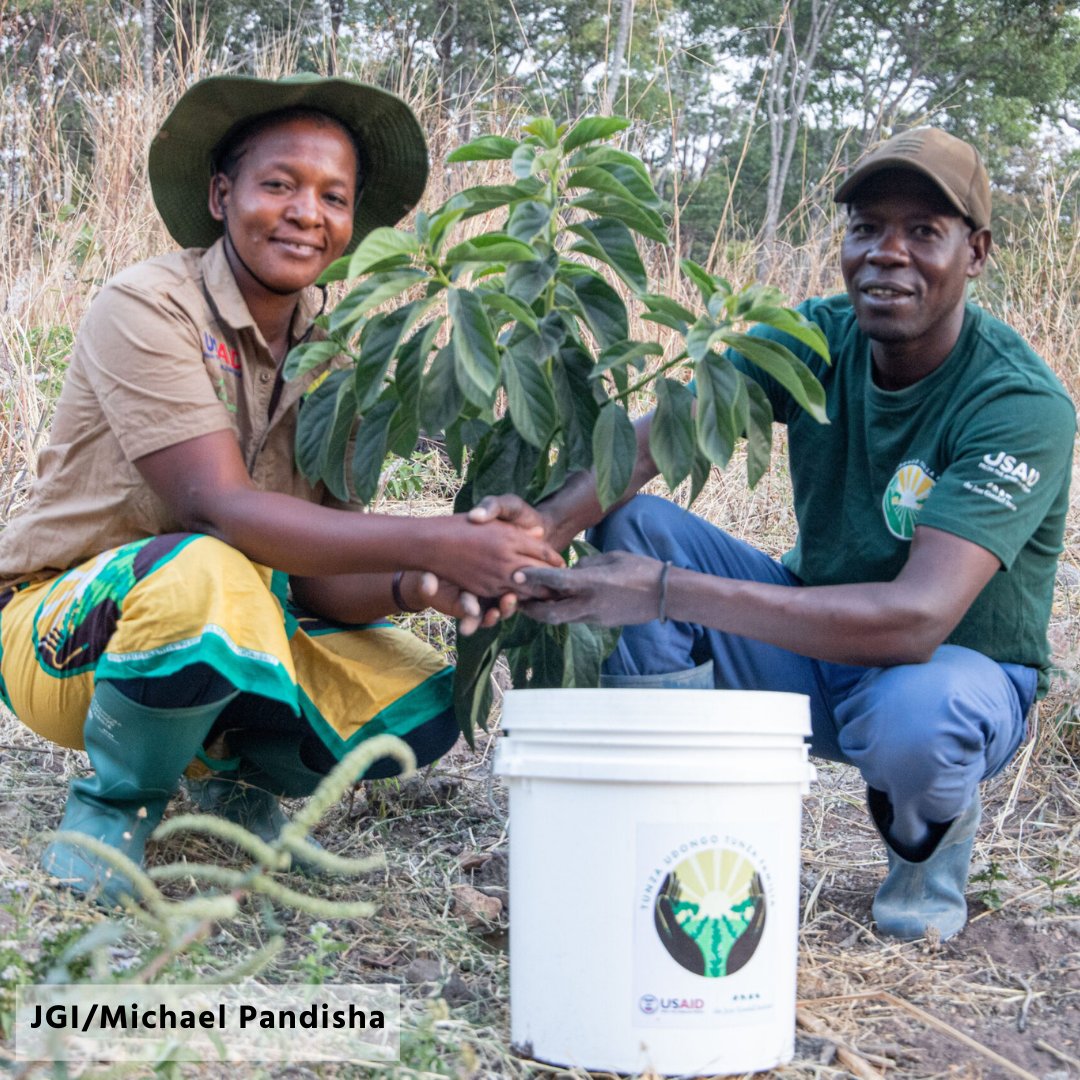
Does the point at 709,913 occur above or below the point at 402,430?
below

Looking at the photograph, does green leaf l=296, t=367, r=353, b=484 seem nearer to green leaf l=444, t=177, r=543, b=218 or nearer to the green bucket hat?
green leaf l=444, t=177, r=543, b=218

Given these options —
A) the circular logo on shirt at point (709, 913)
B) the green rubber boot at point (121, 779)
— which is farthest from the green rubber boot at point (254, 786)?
the circular logo on shirt at point (709, 913)

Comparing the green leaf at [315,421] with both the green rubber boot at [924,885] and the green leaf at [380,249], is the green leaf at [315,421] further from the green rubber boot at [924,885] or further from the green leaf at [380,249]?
the green rubber boot at [924,885]

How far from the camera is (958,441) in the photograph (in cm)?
191

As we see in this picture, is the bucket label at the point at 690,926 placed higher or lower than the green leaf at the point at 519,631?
lower

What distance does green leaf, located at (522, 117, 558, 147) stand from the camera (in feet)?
5.32

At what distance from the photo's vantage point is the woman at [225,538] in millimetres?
1772

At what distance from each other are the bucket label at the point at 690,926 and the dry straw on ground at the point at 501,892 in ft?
0.53

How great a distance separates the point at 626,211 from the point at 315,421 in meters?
0.56

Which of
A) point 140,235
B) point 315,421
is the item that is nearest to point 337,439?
point 315,421

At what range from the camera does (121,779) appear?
1.87 meters

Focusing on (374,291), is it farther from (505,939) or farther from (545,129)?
(505,939)

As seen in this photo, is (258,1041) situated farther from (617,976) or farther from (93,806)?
(93,806)

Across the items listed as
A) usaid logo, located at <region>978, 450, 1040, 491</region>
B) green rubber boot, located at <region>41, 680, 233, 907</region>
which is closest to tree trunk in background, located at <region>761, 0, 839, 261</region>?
usaid logo, located at <region>978, 450, 1040, 491</region>
